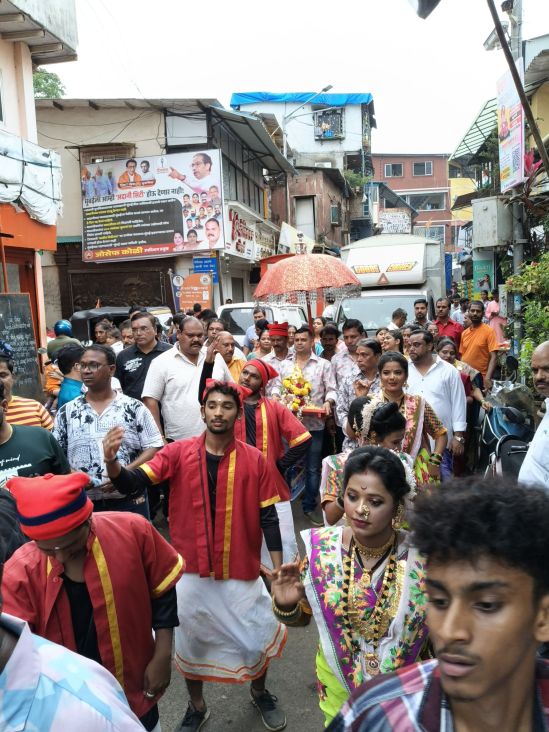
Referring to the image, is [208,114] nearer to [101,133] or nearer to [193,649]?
[101,133]

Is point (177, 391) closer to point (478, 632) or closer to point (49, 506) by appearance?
point (49, 506)

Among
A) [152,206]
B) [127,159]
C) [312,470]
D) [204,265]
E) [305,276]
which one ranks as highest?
[127,159]

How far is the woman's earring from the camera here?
2.40 meters

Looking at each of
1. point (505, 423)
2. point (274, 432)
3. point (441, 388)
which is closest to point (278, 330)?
point (441, 388)

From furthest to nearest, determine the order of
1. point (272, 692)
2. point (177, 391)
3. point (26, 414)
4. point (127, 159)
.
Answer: point (127, 159), point (177, 391), point (26, 414), point (272, 692)

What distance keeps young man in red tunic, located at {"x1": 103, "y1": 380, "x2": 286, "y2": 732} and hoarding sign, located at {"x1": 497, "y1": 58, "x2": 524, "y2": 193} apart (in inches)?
366

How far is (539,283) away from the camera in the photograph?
7145mm

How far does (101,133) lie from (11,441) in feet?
56.6

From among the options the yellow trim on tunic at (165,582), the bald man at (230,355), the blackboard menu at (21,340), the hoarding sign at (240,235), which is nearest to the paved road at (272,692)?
the yellow trim on tunic at (165,582)

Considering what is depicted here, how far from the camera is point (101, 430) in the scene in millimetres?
3805

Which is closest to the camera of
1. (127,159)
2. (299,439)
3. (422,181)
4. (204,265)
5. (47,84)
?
(299,439)

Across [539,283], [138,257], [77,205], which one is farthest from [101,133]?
[539,283]

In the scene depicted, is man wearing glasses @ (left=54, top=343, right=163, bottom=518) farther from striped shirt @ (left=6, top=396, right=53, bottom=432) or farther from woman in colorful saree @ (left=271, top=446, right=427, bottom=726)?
woman in colorful saree @ (left=271, top=446, right=427, bottom=726)

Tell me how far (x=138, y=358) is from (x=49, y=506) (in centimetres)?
417
